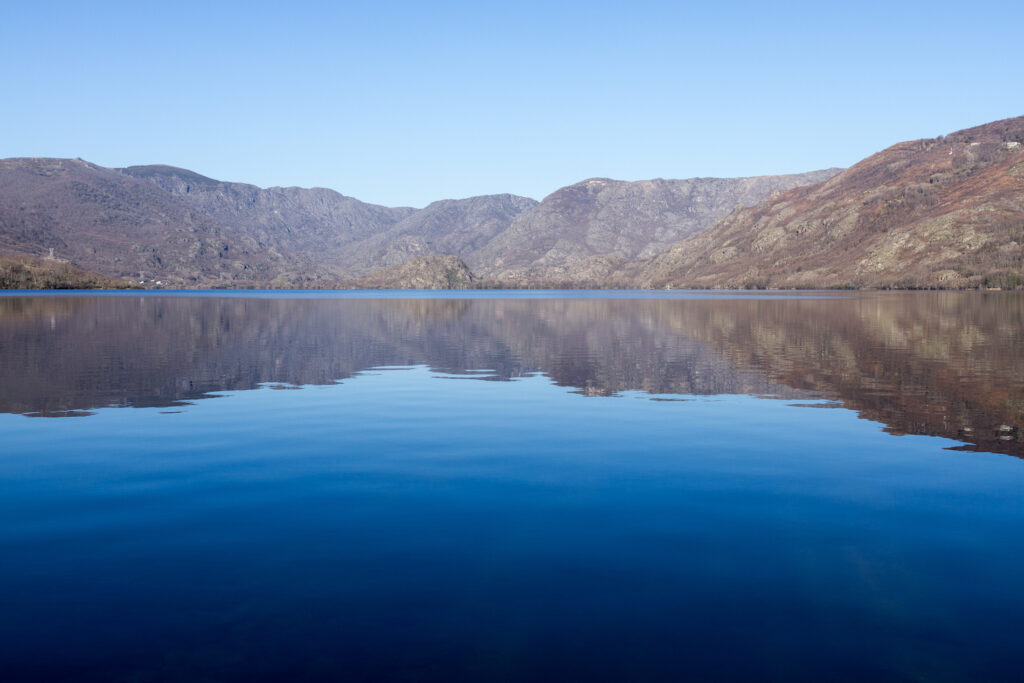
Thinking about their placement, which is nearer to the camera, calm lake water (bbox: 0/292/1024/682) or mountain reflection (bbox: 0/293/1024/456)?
calm lake water (bbox: 0/292/1024/682)

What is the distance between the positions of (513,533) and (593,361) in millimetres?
38440

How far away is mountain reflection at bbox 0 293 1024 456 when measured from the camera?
34.6 m

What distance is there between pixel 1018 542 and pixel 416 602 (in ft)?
41.6

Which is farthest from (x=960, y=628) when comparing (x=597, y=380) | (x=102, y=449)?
(x=597, y=380)

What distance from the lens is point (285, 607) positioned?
1237 cm

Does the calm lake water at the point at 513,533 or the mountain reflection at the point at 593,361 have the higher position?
the mountain reflection at the point at 593,361

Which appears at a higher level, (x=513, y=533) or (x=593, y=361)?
(x=593, y=361)

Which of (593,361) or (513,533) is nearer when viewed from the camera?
(513,533)

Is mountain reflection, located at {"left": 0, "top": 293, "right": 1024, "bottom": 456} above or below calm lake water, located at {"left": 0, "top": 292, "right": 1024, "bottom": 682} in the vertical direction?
above

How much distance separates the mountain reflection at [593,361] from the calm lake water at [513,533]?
0.59 m

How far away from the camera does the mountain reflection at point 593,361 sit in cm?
3459

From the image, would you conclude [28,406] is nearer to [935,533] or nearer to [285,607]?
[285,607]

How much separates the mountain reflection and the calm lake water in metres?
0.59

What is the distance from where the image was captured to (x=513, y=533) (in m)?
16.3
